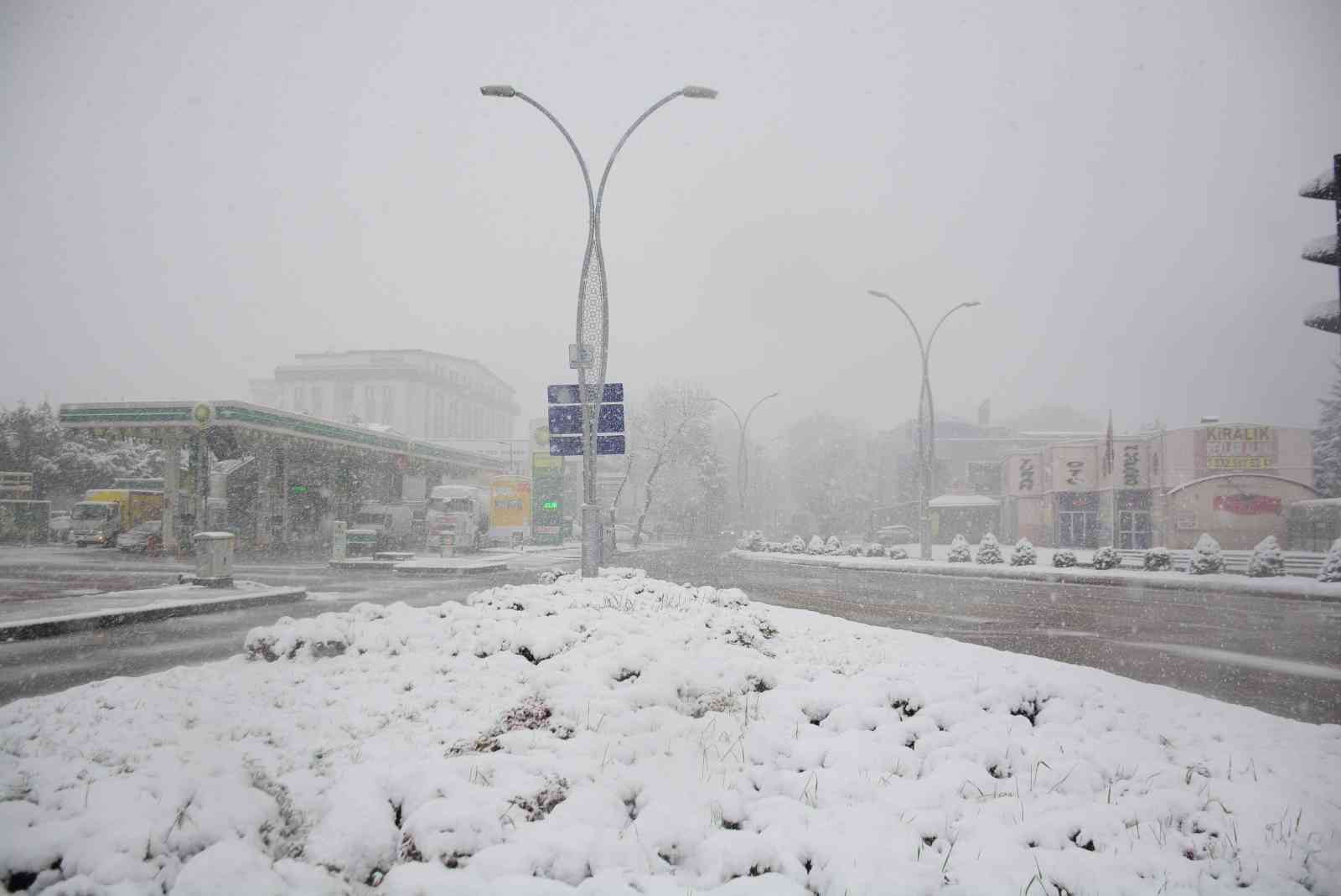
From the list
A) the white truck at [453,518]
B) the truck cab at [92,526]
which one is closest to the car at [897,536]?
the white truck at [453,518]

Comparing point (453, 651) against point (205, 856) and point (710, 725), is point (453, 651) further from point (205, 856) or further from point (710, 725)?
point (205, 856)

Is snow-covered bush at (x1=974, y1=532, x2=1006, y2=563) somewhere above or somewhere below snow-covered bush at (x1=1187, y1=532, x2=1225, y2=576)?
below

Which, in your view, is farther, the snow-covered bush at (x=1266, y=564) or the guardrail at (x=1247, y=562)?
the guardrail at (x=1247, y=562)

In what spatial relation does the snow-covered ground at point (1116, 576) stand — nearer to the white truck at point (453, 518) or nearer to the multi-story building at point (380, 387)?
the white truck at point (453, 518)

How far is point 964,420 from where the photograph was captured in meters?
86.0

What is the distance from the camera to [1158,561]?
24938 mm

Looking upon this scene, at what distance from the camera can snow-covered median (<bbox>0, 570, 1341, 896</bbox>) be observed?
3.33 m

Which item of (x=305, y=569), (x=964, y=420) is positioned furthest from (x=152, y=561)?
(x=964, y=420)

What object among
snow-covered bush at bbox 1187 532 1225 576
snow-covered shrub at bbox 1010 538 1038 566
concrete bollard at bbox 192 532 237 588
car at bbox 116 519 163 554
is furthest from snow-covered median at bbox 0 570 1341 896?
car at bbox 116 519 163 554

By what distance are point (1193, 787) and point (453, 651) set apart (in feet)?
17.3

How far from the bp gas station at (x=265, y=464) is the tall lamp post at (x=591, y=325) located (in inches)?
556

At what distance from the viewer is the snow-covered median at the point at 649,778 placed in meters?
3.33

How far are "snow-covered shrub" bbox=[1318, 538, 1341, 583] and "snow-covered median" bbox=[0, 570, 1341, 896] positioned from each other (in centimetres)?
1853

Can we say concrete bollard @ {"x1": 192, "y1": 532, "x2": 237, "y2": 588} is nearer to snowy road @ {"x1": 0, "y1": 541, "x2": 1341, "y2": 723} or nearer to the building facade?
snowy road @ {"x1": 0, "y1": 541, "x2": 1341, "y2": 723}
